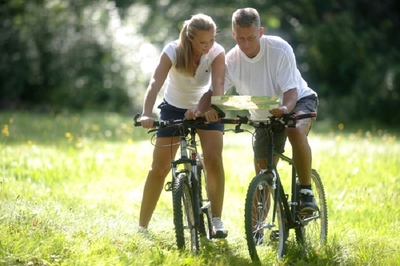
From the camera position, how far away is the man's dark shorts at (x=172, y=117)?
5.87 m

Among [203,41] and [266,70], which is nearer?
[203,41]

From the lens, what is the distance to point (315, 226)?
20.5ft

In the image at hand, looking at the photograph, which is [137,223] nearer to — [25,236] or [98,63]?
[25,236]

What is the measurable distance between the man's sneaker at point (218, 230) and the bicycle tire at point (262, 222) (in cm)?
23

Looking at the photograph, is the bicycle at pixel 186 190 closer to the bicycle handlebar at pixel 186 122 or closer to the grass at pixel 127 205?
the bicycle handlebar at pixel 186 122

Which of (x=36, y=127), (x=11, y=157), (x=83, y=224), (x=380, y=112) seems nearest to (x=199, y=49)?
(x=83, y=224)

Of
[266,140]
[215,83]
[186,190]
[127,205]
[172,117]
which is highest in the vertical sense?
[215,83]

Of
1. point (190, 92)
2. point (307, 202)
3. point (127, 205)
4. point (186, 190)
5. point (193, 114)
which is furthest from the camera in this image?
point (127, 205)

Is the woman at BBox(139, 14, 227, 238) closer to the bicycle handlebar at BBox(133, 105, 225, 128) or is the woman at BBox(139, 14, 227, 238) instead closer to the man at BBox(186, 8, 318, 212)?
the bicycle handlebar at BBox(133, 105, 225, 128)

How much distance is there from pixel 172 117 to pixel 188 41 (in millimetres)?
685

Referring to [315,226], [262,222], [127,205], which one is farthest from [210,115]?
[127,205]

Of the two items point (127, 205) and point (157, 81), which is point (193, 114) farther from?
point (127, 205)

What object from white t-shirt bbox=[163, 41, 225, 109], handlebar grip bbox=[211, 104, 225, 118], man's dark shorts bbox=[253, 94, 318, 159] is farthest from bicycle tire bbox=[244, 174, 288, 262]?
white t-shirt bbox=[163, 41, 225, 109]

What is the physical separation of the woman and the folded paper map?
207 millimetres
